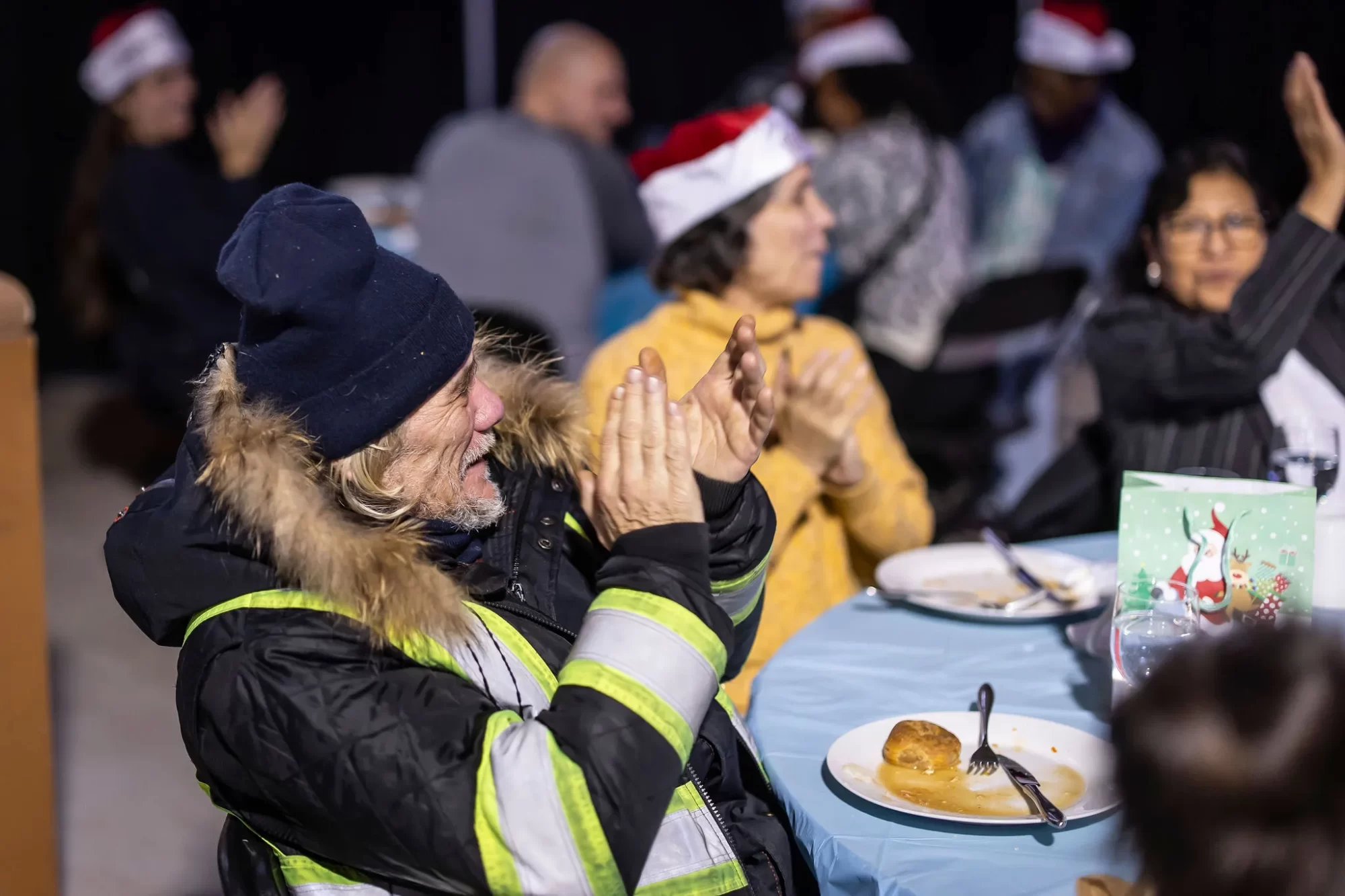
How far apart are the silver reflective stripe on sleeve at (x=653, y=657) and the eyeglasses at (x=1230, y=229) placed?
1739 mm

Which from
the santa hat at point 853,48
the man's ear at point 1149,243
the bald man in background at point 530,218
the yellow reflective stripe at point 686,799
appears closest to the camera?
the yellow reflective stripe at point 686,799

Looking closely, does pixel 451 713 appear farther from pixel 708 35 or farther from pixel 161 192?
pixel 708 35

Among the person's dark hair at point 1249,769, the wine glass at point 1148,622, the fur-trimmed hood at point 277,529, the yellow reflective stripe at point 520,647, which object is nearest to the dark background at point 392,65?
the wine glass at point 1148,622

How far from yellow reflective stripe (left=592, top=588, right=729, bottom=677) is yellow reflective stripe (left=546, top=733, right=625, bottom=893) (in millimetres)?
163

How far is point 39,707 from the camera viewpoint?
233 cm

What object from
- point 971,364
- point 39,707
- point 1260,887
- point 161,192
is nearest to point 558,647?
point 1260,887

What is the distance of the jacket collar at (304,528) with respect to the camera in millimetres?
1236

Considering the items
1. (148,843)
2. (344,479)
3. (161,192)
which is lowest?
(148,843)

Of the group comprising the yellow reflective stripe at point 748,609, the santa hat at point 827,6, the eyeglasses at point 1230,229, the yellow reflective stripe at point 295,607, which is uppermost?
the santa hat at point 827,6

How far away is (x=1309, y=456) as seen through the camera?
74.3 inches

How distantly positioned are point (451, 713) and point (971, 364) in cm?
303

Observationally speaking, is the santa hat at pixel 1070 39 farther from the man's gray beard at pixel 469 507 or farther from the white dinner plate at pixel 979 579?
the man's gray beard at pixel 469 507

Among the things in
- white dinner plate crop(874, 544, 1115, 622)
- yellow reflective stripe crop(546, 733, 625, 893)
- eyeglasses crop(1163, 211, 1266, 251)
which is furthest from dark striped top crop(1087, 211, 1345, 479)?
yellow reflective stripe crop(546, 733, 625, 893)

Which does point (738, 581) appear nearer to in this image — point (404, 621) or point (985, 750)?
point (985, 750)
